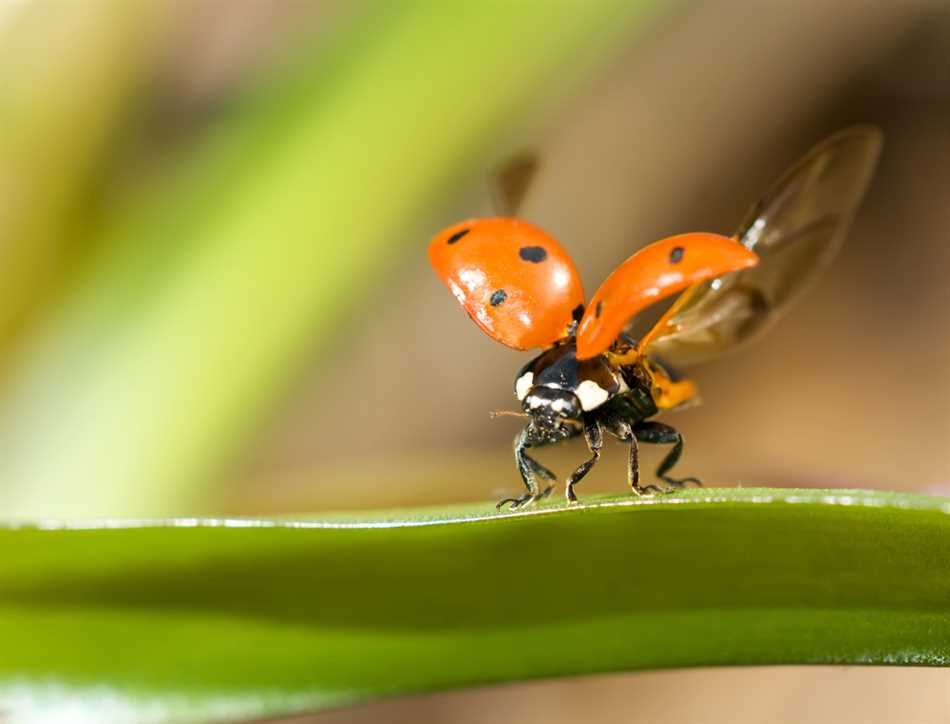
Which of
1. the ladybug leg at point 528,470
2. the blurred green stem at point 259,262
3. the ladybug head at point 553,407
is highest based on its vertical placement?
the blurred green stem at point 259,262

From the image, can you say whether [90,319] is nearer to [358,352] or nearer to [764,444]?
[358,352]

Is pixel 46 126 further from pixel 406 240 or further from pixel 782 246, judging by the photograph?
pixel 782 246

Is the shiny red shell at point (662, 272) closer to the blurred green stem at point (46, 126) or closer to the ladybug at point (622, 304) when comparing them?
the ladybug at point (622, 304)

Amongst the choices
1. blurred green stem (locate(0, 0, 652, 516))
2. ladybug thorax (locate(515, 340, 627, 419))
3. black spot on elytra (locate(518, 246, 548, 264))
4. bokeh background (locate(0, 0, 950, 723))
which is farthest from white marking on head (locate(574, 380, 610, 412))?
blurred green stem (locate(0, 0, 652, 516))

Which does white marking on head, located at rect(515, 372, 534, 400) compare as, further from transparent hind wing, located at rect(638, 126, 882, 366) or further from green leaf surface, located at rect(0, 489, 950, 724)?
green leaf surface, located at rect(0, 489, 950, 724)

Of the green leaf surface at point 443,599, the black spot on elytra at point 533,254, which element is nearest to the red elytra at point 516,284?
the black spot on elytra at point 533,254

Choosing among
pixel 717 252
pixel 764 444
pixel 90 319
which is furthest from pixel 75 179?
pixel 717 252

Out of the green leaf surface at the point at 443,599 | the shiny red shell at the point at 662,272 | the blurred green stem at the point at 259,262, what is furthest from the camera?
the blurred green stem at the point at 259,262

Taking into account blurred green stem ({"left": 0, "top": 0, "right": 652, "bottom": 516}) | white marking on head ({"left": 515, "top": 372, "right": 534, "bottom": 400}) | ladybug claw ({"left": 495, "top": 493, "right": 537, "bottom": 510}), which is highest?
blurred green stem ({"left": 0, "top": 0, "right": 652, "bottom": 516})
